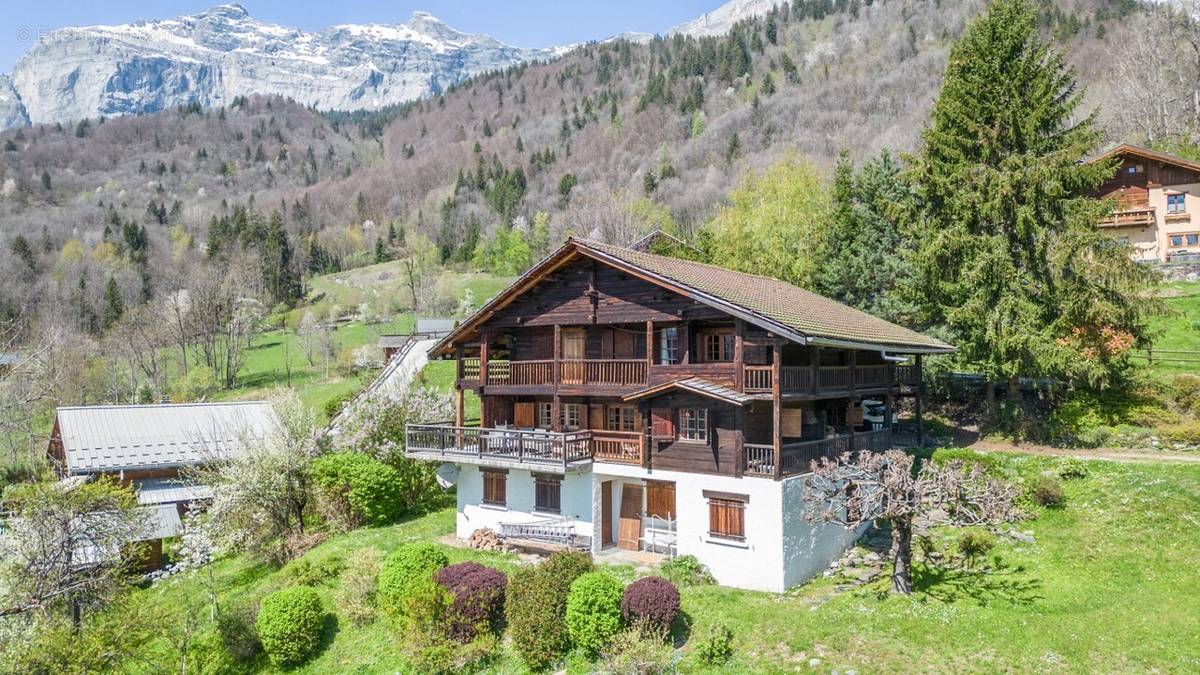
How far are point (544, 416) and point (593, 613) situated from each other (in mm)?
11044

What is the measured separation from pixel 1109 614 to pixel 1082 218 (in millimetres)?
17174

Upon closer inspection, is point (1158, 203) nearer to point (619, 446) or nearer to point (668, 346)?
point (668, 346)

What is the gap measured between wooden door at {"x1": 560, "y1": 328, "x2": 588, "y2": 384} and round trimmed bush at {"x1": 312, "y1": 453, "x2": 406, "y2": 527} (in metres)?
9.24

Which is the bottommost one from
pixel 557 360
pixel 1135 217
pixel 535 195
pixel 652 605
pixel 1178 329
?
pixel 652 605

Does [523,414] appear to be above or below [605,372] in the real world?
below

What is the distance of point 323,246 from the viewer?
13475 centimetres

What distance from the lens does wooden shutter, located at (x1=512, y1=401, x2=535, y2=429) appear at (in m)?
28.9

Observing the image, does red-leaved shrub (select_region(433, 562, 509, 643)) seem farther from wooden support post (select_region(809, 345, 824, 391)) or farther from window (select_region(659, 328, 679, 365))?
wooden support post (select_region(809, 345, 824, 391))

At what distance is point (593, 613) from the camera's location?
1819cm

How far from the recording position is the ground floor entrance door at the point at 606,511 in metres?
24.8

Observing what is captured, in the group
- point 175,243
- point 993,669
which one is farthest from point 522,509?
point 175,243

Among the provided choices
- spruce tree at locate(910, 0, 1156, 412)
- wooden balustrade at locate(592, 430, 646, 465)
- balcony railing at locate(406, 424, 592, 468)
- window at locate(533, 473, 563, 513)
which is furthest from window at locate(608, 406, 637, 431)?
spruce tree at locate(910, 0, 1156, 412)

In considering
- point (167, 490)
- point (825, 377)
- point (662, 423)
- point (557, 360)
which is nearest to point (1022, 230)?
point (825, 377)

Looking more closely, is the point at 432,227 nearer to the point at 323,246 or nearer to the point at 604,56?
the point at 323,246
